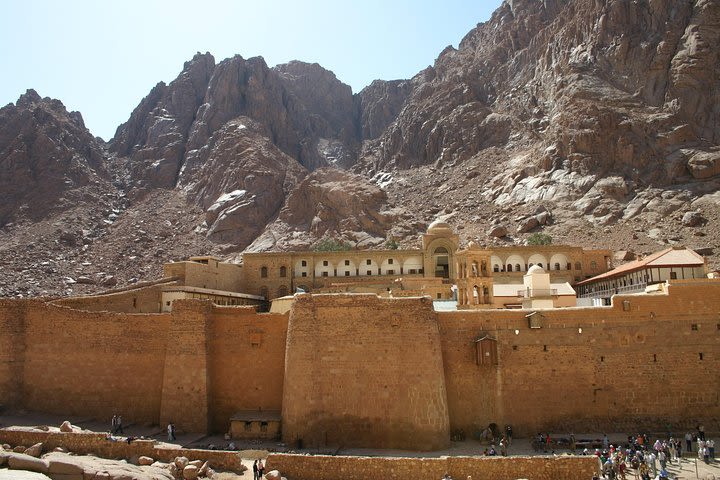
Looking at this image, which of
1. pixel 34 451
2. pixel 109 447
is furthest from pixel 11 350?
pixel 109 447

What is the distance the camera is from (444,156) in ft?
291

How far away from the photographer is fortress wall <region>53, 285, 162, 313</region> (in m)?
29.9

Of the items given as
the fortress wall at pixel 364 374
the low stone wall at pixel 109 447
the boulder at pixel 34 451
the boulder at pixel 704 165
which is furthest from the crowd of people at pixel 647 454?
the boulder at pixel 704 165

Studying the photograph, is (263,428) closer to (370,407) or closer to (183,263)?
(370,407)

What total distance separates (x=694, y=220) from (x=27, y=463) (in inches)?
2160

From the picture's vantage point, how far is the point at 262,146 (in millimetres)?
90500

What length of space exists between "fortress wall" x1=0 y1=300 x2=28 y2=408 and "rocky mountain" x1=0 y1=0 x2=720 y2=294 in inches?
1566

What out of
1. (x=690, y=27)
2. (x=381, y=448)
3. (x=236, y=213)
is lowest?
(x=381, y=448)

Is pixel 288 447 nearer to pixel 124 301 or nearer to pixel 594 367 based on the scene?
pixel 594 367

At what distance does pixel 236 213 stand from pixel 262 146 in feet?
51.8

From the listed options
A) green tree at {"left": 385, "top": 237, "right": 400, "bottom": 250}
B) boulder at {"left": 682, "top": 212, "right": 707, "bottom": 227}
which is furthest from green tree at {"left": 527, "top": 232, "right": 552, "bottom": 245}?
green tree at {"left": 385, "top": 237, "right": 400, "bottom": 250}

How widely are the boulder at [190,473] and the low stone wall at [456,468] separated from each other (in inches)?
102

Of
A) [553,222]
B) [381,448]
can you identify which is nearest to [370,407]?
[381,448]

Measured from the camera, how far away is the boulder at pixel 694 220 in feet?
182
